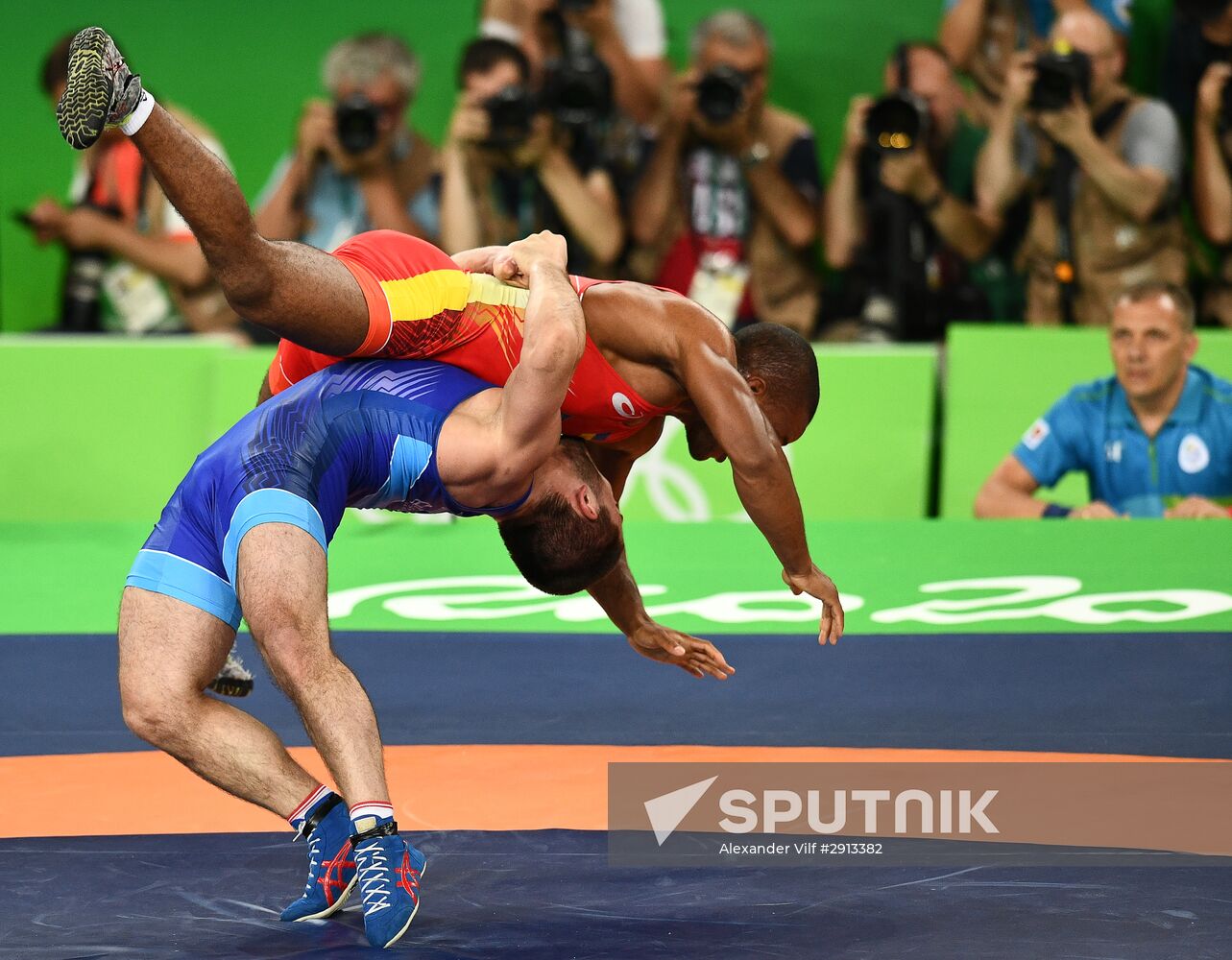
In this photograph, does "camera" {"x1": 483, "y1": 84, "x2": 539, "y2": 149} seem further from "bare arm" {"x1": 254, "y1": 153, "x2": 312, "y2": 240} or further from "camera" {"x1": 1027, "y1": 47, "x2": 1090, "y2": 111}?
"camera" {"x1": 1027, "y1": 47, "x2": 1090, "y2": 111}

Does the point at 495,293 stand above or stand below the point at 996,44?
below

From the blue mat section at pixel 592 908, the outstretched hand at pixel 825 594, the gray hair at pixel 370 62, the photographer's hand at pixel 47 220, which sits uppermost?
the gray hair at pixel 370 62

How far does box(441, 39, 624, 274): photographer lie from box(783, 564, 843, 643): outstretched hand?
308 cm

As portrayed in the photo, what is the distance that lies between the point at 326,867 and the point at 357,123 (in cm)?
426

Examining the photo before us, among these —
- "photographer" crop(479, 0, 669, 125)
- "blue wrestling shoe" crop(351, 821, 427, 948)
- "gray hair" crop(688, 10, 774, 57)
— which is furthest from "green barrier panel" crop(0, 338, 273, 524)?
"blue wrestling shoe" crop(351, 821, 427, 948)

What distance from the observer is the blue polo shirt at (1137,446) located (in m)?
5.69

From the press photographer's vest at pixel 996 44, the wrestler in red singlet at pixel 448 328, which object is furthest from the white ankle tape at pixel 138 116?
the press photographer's vest at pixel 996 44

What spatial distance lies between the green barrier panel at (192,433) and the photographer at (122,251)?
0.85 metres

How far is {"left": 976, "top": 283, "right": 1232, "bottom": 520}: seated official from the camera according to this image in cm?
564

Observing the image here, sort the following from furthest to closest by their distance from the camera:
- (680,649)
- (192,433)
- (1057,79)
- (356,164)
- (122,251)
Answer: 1. (122,251)
2. (356,164)
3. (192,433)
4. (1057,79)
5. (680,649)

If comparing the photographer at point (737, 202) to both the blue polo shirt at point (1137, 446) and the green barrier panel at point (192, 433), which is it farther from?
the blue polo shirt at point (1137, 446)

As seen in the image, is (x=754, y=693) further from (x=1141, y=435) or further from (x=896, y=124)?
(x=896, y=124)

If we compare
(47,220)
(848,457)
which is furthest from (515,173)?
(47,220)

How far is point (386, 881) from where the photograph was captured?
2926mm
